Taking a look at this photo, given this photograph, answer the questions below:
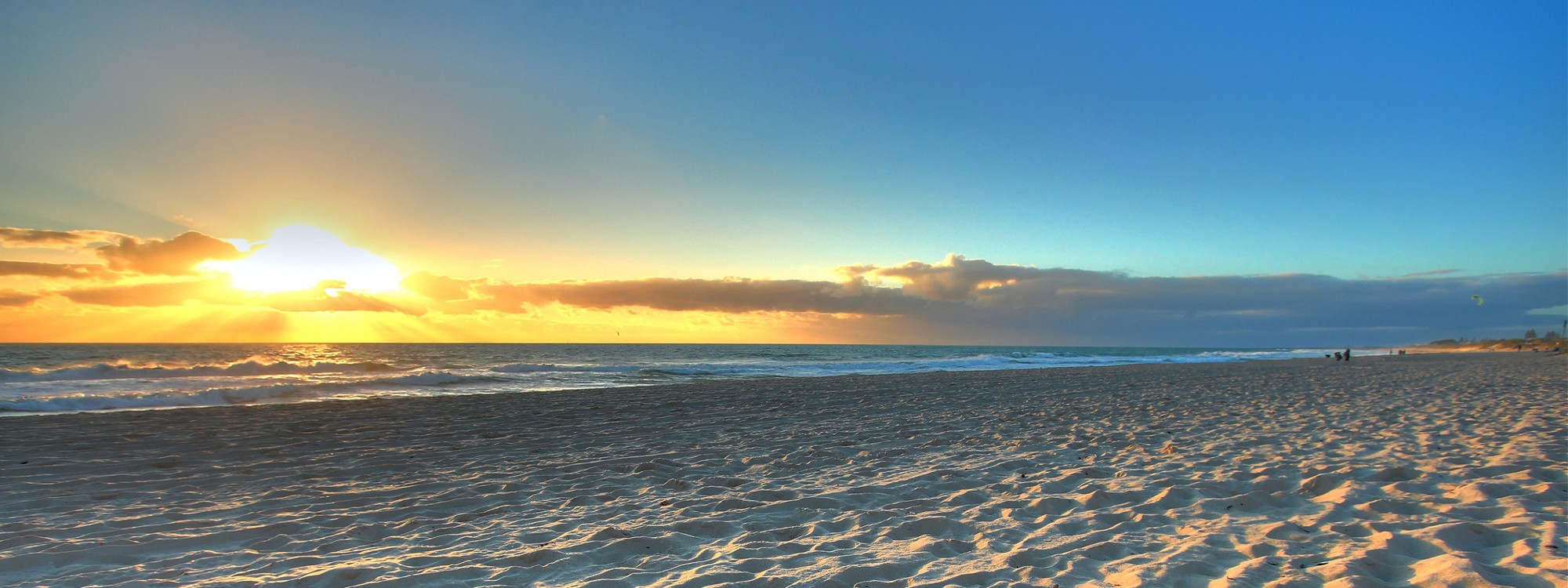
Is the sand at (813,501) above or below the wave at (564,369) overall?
above

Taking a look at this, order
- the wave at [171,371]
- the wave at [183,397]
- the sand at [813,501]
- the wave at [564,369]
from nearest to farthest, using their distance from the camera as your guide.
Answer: the sand at [813,501] < the wave at [183,397] < the wave at [171,371] < the wave at [564,369]

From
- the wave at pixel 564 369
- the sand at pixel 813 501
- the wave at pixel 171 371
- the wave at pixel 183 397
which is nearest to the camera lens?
the sand at pixel 813 501

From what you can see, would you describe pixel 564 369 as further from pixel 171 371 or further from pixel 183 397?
pixel 183 397

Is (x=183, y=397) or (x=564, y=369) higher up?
(x=183, y=397)

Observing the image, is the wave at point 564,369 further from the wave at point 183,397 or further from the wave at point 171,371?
the wave at point 183,397

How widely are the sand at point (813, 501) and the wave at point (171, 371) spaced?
1910cm

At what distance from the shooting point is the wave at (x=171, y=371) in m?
25.5

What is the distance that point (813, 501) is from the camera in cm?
588

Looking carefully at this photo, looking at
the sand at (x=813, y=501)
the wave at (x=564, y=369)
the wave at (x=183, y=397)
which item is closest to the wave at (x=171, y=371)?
the wave at (x=564, y=369)

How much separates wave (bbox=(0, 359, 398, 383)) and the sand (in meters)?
19.1

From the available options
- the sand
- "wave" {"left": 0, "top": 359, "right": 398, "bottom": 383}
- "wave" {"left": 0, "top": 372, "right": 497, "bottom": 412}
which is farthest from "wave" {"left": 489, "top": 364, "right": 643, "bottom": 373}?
the sand

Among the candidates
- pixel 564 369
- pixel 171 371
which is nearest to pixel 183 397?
pixel 171 371

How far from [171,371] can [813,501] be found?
33.7 meters

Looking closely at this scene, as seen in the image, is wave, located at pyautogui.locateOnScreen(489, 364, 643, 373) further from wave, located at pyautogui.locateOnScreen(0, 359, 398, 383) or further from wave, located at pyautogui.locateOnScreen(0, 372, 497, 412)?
wave, located at pyautogui.locateOnScreen(0, 372, 497, 412)
